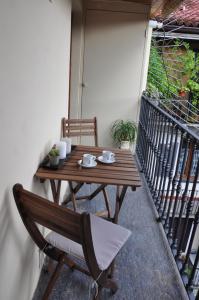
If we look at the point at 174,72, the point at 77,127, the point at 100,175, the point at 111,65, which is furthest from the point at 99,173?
the point at 174,72

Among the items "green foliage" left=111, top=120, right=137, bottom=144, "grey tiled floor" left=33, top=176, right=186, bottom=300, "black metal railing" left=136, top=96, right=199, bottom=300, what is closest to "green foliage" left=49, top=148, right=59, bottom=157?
"grey tiled floor" left=33, top=176, right=186, bottom=300

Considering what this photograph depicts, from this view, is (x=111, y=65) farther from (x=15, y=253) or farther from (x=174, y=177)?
(x=15, y=253)

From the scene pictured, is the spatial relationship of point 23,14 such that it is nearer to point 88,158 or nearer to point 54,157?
point 54,157

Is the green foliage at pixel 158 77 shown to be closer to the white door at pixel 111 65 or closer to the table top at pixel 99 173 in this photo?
the white door at pixel 111 65

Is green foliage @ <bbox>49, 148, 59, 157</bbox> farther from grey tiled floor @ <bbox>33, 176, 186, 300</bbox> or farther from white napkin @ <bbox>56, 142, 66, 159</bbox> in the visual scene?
grey tiled floor @ <bbox>33, 176, 186, 300</bbox>

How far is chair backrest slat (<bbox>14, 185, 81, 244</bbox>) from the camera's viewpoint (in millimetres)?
993

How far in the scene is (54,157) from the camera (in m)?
1.82

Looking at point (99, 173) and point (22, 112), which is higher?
point (22, 112)

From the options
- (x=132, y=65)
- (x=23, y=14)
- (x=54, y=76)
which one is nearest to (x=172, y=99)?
(x=132, y=65)

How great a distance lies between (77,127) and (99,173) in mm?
981

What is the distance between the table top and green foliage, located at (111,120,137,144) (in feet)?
6.23

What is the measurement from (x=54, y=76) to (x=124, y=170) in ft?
3.07

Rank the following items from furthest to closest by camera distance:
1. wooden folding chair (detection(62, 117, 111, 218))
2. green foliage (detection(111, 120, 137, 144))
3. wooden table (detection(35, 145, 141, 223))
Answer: green foliage (detection(111, 120, 137, 144))
wooden folding chair (detection(62, 117, 111, 218))
wooden table (detection(35, 145, 141, 223))

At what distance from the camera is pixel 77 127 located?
2.69 meters
